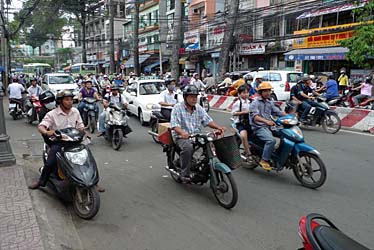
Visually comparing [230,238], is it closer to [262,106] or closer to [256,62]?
[262,106]

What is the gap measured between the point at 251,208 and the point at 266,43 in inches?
908

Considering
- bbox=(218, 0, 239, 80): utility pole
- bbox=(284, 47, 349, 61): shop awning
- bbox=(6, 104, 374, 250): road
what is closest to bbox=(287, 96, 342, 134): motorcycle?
bbox=(6, 104, 374, 250): road

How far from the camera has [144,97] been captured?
1187 cm

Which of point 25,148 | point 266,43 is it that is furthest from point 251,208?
point 266,43

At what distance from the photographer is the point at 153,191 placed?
539cm

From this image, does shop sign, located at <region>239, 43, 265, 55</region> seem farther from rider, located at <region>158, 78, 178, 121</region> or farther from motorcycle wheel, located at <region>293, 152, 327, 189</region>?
motorcycle wheel, located at <region>293, 152, 327, 189</region>

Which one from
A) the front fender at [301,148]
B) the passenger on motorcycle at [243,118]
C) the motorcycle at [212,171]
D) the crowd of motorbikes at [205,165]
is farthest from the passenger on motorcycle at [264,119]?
the motorcycle at [212,171]

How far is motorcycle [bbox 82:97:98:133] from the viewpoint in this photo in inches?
398

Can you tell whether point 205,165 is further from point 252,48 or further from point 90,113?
point 252,48

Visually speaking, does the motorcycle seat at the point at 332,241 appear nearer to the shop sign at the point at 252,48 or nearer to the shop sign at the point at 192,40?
the shop sign at the point at 252,48

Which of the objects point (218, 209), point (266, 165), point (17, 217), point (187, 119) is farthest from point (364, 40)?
point (17, 217)

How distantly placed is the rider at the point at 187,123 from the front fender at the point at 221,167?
0.42 metres

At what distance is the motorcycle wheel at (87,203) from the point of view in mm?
4242

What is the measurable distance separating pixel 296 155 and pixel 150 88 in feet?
25.3
